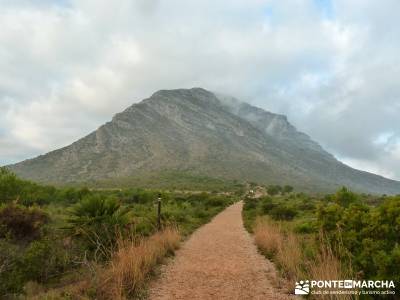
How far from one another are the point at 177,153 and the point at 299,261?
110597 mm

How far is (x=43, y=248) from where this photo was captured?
1015 cm

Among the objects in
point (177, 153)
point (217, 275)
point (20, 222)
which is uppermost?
point (177, 153)

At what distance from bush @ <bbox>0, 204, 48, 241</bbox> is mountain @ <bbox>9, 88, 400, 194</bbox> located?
77218mm

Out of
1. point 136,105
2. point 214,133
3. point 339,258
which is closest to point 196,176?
point 214,133

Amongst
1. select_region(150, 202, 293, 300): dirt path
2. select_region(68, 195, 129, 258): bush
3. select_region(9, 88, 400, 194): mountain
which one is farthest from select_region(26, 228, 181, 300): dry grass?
select_region(9, 88, 400, 194): mountain

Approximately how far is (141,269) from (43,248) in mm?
3073

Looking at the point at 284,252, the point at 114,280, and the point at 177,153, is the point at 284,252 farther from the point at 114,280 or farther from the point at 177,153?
the point at 177,153

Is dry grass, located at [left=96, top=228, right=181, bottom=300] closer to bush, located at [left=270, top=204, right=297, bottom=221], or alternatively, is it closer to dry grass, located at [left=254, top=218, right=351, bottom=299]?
dry grass, located at [left=254, top=218, right=351, bottom=299]

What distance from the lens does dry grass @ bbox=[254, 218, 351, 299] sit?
6383mm

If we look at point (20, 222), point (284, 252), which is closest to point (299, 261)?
point (284, 252)

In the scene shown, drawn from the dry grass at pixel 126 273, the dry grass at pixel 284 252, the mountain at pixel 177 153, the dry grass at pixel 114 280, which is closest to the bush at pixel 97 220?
the dry grass at pixel 126 273

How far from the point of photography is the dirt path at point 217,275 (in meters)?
7.58

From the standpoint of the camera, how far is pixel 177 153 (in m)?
119

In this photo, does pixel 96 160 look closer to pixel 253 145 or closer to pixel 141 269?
pixel 253 145
